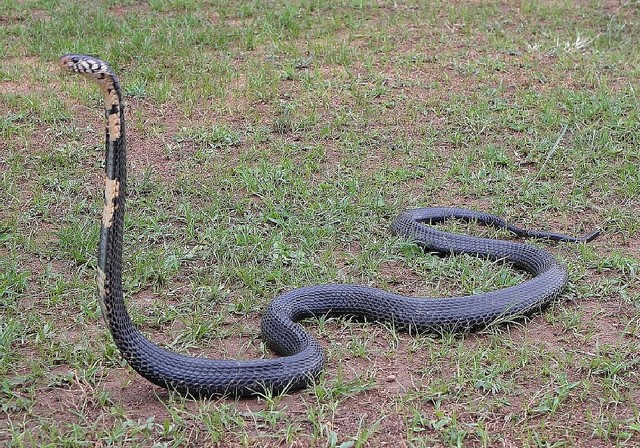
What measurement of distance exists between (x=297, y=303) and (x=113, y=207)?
1.46 m

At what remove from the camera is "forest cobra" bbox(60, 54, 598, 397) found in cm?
347

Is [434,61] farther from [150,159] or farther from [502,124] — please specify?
[150,159]

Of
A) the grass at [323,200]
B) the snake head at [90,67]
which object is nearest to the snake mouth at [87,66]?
the snake head at [90,67]

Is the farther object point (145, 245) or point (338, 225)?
point (338, 225)

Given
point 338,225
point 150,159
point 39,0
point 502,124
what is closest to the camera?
point 338,225

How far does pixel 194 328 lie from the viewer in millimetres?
4547

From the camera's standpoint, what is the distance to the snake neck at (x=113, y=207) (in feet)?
11.0

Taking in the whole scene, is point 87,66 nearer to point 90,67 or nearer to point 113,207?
point 90,67

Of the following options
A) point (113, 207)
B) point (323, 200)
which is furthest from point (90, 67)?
point (323, 200)

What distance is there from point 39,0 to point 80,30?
1174 millimetres

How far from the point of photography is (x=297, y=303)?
4.70 meters

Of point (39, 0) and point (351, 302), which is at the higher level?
point (39, 0)

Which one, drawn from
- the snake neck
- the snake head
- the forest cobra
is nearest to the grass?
the forest cobra

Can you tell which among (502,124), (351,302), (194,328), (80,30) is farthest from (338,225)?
(80,30)
